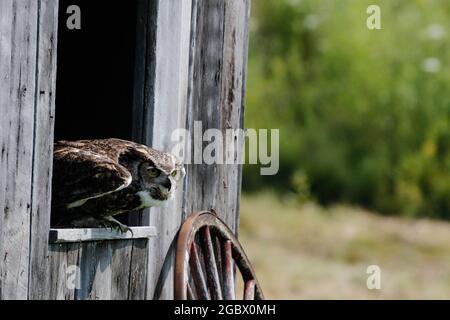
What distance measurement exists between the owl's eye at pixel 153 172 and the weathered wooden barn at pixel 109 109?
16.0 inches

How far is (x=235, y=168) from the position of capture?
6.96 m

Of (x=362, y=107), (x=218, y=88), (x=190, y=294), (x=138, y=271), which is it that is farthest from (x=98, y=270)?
(x=362, y=107)

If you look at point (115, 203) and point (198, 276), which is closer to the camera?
point (115, 203)

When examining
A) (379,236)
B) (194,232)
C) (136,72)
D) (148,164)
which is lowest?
(379,236)

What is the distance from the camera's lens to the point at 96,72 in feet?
22.5

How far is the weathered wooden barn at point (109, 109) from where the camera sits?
5070 millimetres

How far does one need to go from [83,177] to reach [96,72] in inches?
60.4

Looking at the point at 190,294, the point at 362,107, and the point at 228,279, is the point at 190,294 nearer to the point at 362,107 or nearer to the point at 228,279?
the point at 228,279

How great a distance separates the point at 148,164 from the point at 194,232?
23.8 inches

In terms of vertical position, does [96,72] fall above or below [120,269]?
above

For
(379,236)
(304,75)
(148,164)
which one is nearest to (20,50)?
(148,164)

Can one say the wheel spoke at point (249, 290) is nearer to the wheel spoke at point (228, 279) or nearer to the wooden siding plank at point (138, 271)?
the wheel spoke at point (228, 279)

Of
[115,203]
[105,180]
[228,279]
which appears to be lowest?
[228,279]

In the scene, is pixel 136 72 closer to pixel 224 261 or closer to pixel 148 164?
pixel 148 164
